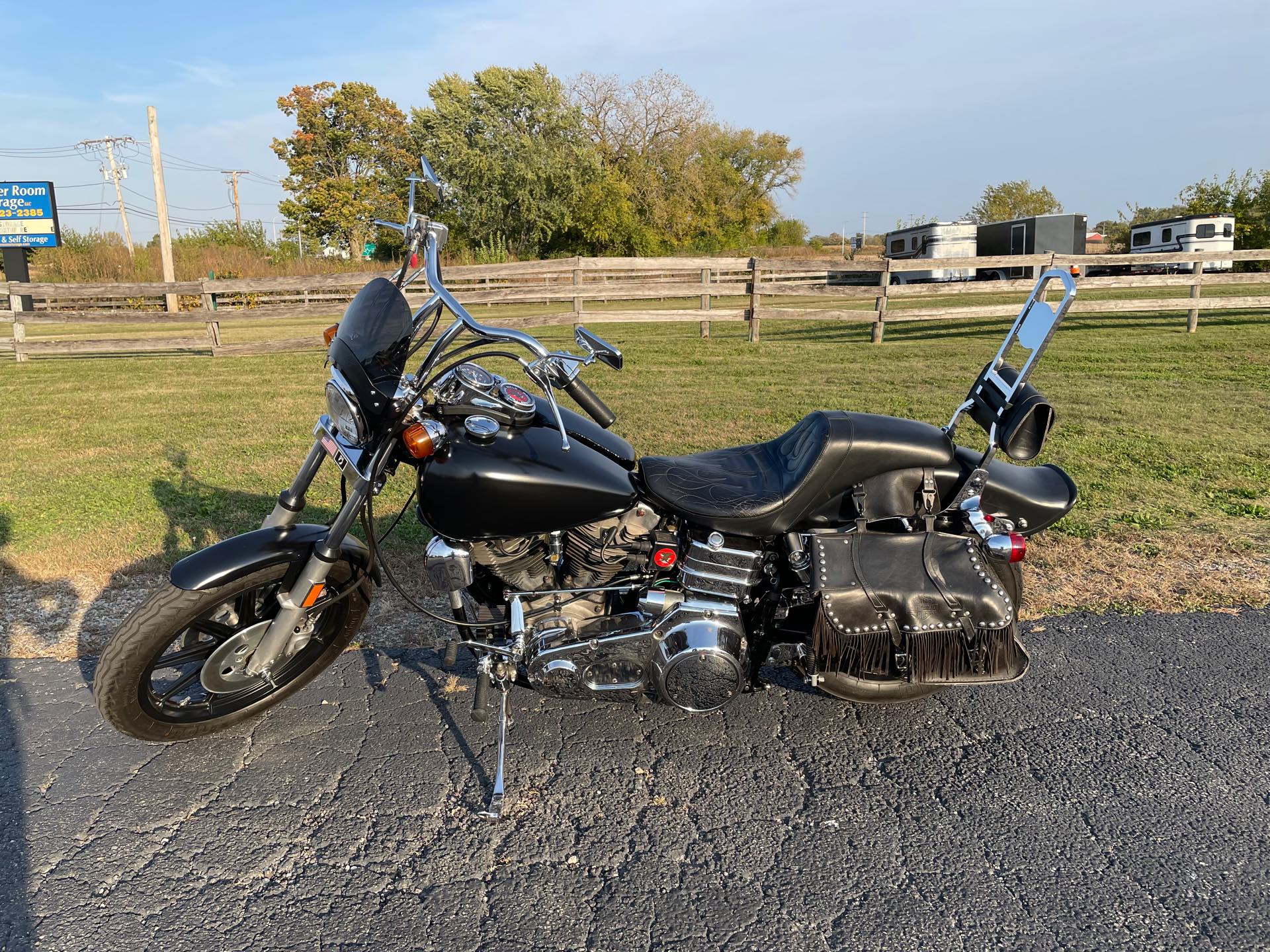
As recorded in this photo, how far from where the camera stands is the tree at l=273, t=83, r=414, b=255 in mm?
40500

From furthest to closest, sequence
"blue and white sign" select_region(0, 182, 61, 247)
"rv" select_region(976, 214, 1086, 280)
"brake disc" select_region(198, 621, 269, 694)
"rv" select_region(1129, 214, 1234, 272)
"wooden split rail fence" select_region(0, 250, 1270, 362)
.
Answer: "rv" select_region(976, 214, 1086, 280) < "rv" select_region(1129, 214, 1234, 272) < "blue and white sign" select_region(0, 182, 61, 247) < "wooden split rail fence" select_region(0, 250, 1270, 362) < "brake disc" select_region(198, 621, 269, 694)

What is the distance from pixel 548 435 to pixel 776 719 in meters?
1.38

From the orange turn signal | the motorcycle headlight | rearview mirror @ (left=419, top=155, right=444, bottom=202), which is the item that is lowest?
the orange turn signal

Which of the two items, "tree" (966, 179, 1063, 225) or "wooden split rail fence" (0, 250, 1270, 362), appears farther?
"tree" (966, 179, 1063, 225)

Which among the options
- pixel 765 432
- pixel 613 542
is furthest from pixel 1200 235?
pixel 613 542

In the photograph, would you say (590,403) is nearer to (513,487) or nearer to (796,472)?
(513,487)

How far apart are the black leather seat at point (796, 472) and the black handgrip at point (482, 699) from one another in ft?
2.69

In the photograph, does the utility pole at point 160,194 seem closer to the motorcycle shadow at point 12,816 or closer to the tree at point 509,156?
the tree at point 509,156

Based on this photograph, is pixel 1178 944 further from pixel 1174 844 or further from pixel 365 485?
pixel 365 485

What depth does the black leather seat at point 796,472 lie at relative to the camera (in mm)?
2697

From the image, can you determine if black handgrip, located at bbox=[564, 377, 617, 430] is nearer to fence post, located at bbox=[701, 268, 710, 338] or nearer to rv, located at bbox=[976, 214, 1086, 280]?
fence post, located at bbox=[701, 268, 710, 338]

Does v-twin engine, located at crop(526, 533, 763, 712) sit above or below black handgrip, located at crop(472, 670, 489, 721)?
above

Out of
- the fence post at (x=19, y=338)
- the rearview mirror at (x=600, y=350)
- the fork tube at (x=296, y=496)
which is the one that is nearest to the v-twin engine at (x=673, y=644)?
the rearview mirror at (x=600, y=350)

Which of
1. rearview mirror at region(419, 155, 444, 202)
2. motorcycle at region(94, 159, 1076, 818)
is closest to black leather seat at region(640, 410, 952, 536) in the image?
motorcycle at region(94, 159, 1076, 818)
